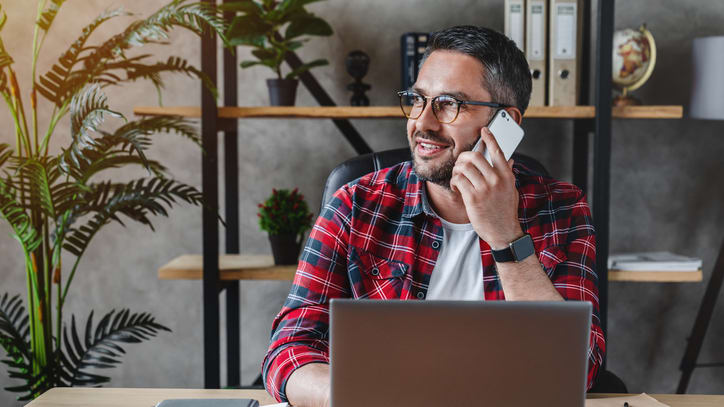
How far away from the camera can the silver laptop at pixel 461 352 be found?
0.67 m

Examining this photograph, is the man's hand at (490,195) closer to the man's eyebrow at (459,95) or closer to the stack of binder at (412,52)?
the man's eyebrow at (459,95)

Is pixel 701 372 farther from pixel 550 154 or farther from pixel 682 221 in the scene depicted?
pixel 550 154

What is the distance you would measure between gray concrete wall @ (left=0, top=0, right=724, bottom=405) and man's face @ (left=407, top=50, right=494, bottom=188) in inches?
41.7

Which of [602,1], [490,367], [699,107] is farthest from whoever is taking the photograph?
[699,107]

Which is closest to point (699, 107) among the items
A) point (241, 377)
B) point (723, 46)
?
point (723, 46)

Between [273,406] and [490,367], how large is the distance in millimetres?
441

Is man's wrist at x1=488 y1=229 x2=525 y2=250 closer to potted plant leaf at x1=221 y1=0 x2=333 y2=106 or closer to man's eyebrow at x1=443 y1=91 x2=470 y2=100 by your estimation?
man's eyebrow at x1=443 y1=91 x2=470 y2=100

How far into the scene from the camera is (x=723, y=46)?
199 centimetres

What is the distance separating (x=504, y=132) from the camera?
51.6 inches

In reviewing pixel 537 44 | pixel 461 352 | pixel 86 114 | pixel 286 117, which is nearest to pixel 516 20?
pixel 537 44

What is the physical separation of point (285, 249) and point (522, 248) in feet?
3.37

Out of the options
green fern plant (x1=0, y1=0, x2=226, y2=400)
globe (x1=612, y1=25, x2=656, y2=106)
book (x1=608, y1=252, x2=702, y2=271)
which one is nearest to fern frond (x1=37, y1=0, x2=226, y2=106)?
green fern plant (x1=0, y1=0, x2=226, y2=400)

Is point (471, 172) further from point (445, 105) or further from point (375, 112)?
point (375, 112)

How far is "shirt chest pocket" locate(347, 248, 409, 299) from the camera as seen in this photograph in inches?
51.0
